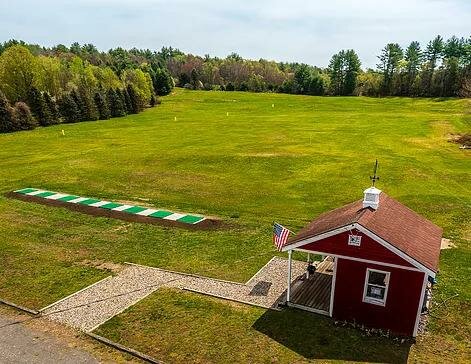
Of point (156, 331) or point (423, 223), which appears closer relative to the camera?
point (156, 331)

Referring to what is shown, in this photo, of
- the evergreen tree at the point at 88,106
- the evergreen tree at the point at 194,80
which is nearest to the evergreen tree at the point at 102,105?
A: the evergreen tree at the point at 88,106

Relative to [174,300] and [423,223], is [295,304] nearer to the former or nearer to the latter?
[174,300]

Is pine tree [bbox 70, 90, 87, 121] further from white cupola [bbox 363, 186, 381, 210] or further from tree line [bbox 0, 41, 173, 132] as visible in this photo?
white cupola [bbox 363, 186, 381, 210]

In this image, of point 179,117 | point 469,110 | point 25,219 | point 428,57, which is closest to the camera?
point 25,219

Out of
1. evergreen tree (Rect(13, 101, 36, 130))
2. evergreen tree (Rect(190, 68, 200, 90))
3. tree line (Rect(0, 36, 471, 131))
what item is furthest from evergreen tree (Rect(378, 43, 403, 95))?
evergreen tree (Rect(13, 101, 36, 130))

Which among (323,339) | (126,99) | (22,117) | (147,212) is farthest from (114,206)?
(126,99)

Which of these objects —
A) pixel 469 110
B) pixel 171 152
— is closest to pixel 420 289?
pixel 171 152
